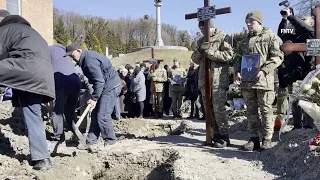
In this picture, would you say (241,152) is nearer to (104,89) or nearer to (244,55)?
(244,55)

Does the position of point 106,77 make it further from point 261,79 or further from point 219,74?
point 261,79

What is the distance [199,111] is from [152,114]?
153 cm

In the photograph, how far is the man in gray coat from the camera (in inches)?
193

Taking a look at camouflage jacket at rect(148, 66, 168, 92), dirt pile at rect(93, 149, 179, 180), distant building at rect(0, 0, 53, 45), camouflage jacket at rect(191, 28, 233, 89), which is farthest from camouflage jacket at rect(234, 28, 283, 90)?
distant building at rect(0, 0, 53, 45)

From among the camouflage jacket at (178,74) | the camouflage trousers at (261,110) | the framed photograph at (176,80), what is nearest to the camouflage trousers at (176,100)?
the camouflage jacket at (178,74)

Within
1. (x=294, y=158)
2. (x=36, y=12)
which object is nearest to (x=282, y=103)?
(x=294, y=158)

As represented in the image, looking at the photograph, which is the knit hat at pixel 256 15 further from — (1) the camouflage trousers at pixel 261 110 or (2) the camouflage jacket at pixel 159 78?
(2) the camouflage jacket at pixel 159 78

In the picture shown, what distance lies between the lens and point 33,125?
16.8ft

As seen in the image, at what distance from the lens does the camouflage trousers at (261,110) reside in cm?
568

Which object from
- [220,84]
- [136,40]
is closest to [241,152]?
[220,84]

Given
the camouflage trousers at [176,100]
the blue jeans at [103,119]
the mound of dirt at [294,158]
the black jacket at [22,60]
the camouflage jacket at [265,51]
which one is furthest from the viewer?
the camouflage trousers at [176,100]

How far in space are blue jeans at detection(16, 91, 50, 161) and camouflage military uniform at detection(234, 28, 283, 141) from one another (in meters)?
2.81

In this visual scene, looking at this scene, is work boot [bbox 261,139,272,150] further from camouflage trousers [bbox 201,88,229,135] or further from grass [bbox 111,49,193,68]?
grass [bbox 111,49,193,68]

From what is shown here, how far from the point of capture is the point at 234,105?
11.0 meters
